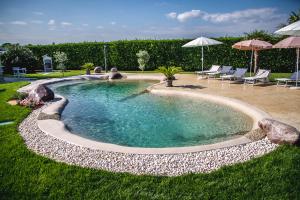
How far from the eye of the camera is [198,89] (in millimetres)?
15367

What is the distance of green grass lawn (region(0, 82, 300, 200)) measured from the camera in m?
4.78

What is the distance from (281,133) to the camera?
6836 mm

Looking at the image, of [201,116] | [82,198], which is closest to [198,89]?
[201,116]

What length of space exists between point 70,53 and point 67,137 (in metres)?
23.2

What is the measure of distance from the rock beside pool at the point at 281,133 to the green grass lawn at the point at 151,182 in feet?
1.63

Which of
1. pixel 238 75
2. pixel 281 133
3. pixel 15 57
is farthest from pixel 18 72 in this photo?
pixel 281 133

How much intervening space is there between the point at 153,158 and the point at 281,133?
3254mm

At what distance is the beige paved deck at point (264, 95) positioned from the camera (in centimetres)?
954

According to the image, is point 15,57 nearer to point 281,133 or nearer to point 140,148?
point 140,148

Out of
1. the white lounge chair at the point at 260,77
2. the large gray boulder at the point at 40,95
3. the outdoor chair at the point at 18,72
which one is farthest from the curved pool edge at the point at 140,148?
the outdoor chair at the point at 18,72

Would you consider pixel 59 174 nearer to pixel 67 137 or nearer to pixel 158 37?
pixel 67 137

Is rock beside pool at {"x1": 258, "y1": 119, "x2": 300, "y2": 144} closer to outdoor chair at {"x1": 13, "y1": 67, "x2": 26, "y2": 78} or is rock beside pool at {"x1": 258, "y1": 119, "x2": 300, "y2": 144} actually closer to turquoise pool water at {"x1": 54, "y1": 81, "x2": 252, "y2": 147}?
turquoise pool water at {"x1": 54, "y1": 81, "x2": 252, "y2": 147}

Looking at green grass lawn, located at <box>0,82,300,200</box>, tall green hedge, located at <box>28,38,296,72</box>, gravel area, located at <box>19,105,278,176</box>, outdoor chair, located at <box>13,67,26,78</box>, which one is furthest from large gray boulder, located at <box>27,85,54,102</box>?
tall green hedge, located at <box>28,38,296,72</box>

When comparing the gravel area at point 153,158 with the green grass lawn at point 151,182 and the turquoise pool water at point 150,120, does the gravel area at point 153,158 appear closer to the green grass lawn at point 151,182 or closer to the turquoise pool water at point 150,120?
the green grass lawn at point 151,182
